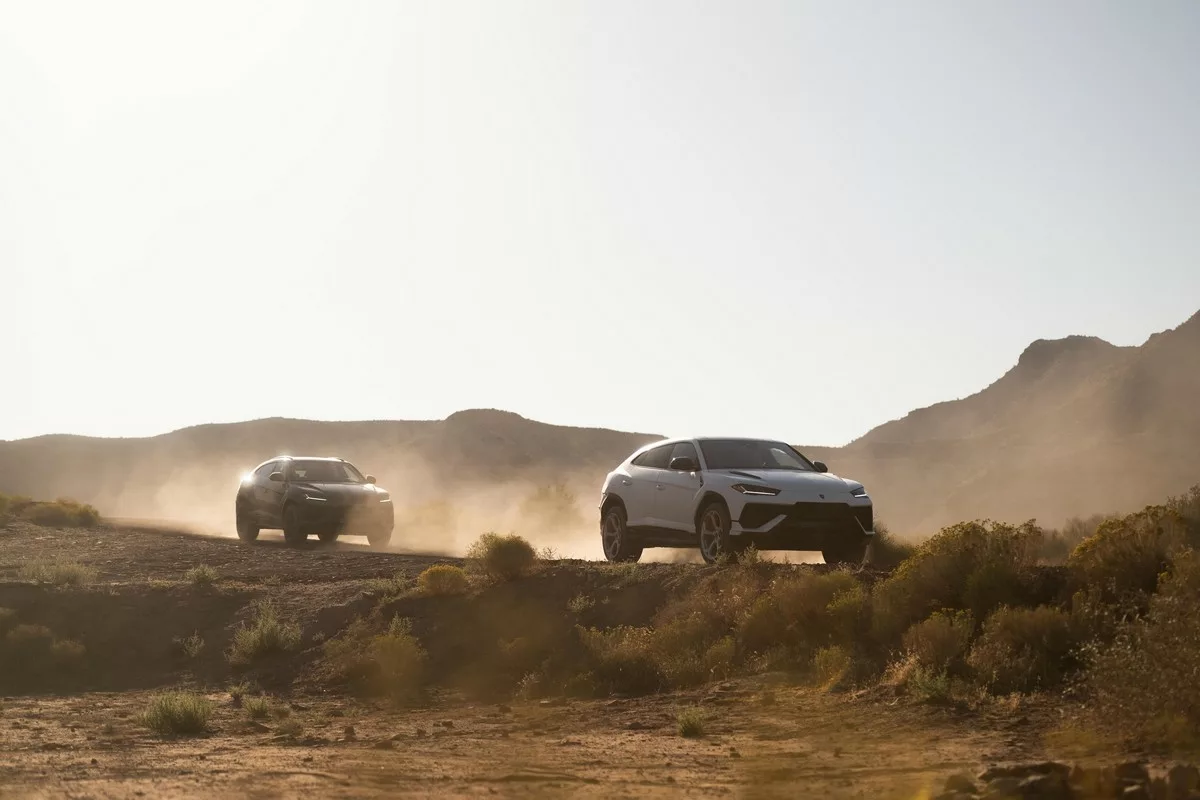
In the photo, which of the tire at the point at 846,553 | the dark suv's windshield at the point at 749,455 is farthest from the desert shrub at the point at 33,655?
the tire at the point at 846,553

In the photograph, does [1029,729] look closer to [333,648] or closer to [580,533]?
[333,648]

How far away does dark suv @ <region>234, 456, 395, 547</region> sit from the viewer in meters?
25.3

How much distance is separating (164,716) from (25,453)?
9917 cm

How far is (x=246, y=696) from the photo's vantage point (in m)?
14.5

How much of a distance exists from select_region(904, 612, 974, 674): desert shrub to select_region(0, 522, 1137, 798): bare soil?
1.88 ft

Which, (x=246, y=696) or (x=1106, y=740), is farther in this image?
(x=246, y=696)

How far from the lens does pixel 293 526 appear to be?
2550 cm

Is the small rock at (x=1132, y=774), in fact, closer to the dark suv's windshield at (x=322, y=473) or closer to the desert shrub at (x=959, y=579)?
the desert shrub at (x=959, y=579)

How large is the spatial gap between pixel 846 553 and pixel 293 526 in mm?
13247

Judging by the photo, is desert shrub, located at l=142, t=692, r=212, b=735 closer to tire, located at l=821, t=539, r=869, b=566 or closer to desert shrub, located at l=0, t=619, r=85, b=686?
desert shrub, located at l=0, t=619, r=85, b=686

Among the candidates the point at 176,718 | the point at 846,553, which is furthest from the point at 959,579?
the point at 176,718

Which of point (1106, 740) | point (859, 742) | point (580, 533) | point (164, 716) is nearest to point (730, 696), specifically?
point (859, 742)

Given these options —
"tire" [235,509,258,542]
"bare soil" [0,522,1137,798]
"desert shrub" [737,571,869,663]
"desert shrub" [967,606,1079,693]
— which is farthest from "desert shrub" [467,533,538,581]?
"tire" [235,509,258,542]

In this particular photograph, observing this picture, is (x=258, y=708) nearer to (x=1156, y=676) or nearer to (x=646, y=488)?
(x=646, y=488)
